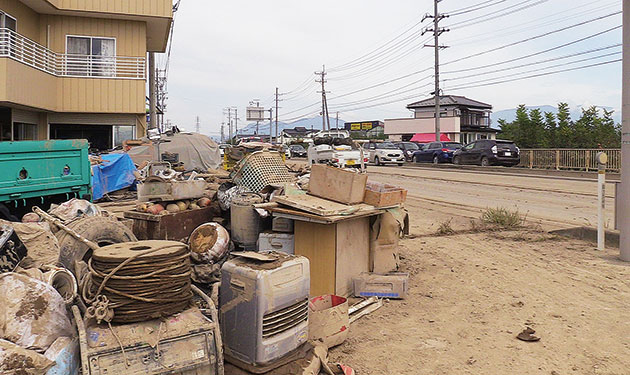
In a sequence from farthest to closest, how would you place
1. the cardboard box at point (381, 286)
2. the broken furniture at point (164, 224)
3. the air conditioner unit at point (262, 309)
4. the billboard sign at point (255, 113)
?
1. the billboard sign at point (255, 113)
2. the broken furniture at point (164, 224)
3. the cardboard box at point (381, 286)
4. the air conditioner unit at point (262, 309)

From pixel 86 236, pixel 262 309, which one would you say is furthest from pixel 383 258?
pixel 86 236

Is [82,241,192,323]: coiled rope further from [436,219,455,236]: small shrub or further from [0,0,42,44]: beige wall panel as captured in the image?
[0,0,42,44]: beige wall panel

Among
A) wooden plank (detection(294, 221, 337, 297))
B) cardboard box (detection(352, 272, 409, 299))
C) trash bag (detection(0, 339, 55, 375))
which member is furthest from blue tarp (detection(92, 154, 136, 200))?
trash bag (detection(0, 339, 55, 375))

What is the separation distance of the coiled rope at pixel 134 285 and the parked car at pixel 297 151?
4281 cm

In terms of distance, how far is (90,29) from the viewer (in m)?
20.4

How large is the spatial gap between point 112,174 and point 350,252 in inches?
387

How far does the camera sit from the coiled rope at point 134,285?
11.3 feet

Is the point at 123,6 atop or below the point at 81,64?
atop

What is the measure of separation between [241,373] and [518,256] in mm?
5537

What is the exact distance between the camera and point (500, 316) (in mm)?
5383

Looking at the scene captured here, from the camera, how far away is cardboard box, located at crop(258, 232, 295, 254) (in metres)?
6.27

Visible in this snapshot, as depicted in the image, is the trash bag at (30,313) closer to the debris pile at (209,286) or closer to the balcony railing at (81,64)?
the debris pile at (209,286)

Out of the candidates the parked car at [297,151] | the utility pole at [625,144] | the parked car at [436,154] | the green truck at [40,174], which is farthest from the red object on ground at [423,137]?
the green truck at [40,174]

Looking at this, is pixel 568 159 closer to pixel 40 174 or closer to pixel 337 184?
pixel 337 184
